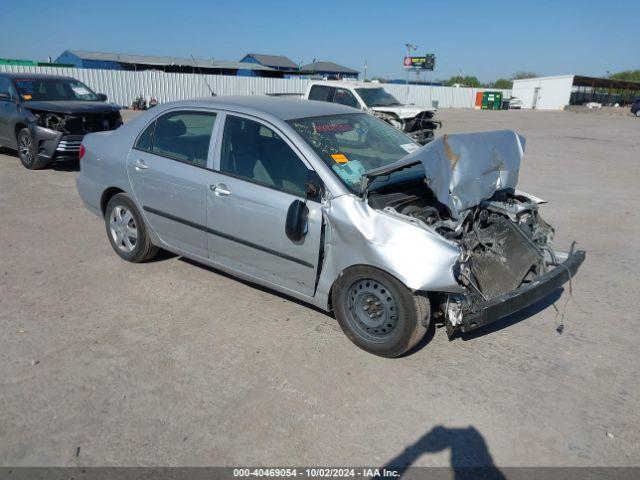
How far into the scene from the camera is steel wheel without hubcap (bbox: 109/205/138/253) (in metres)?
5.12

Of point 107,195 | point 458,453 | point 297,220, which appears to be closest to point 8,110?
point 107,195

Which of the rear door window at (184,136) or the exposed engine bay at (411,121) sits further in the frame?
the exposed engine bay at (411,121)

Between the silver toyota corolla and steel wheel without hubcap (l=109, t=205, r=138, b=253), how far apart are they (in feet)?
A: 0.51

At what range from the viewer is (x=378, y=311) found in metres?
3.62

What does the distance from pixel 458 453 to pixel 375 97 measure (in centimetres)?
1411

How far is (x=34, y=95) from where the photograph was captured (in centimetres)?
1012

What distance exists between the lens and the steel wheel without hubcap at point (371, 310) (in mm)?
3533

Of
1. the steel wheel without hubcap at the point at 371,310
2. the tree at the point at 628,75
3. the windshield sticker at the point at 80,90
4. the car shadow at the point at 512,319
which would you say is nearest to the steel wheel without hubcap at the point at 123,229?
the steel wheel without hubcap at the point at 371,310

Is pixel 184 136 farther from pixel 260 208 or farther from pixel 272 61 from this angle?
pixel 272 61

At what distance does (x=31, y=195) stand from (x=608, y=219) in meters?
8.99

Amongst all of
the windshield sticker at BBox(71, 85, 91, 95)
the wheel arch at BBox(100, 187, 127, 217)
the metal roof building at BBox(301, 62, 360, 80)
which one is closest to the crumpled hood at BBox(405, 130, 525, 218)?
the wheel arch at BBox(100, 187, 127, 217)

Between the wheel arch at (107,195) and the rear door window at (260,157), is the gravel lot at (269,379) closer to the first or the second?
the wheel arch at (107,195)

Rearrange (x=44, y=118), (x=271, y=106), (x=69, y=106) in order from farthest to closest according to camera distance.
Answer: (x=69, y=106)
(x=44, y=118)
(x=271, y=106)

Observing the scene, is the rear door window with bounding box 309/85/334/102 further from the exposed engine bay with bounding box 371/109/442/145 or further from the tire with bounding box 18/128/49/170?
the tire with bounding box 18/128/49/170
